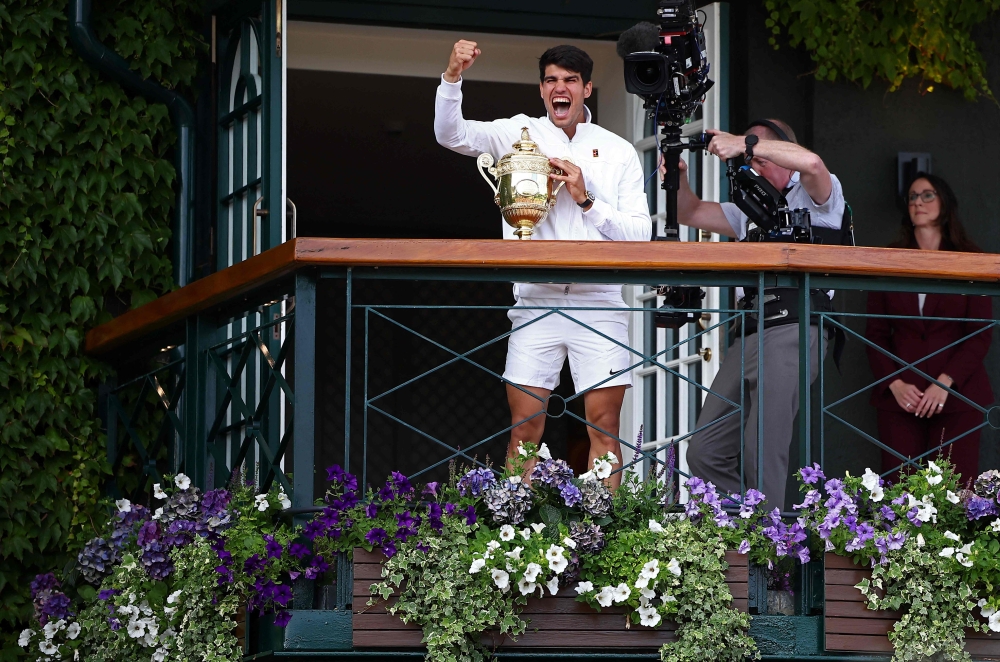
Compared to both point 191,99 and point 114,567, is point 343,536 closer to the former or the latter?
point 114,567

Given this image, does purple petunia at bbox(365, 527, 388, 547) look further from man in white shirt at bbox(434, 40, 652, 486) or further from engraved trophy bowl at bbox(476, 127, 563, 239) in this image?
engraved trophy bowl at bbox(476, 127, 563, 239)

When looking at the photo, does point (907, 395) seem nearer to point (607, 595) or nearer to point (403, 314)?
point (607, 595)

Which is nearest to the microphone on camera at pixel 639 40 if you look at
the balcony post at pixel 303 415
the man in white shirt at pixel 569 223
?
the man in white shirt at pixel 569 223

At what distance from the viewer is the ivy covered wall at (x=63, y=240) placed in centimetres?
548

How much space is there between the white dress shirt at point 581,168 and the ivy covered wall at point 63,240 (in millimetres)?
1499

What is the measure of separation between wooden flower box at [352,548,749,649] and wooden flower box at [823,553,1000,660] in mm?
246

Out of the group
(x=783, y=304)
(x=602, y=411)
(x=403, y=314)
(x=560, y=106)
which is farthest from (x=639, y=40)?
(x=403, y=314)

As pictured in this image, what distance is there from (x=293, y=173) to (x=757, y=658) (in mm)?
6095

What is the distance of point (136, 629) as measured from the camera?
13.9 ft

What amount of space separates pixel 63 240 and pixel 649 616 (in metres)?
2.84

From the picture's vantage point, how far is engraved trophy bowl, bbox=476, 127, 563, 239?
4.75m

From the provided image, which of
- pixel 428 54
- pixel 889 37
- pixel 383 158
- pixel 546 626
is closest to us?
pixel 546 626

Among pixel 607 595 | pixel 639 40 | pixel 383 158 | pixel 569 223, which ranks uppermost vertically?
pixel 383 158

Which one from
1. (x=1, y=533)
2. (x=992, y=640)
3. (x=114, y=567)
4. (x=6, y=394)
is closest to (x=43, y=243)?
(x=6, y=394)
